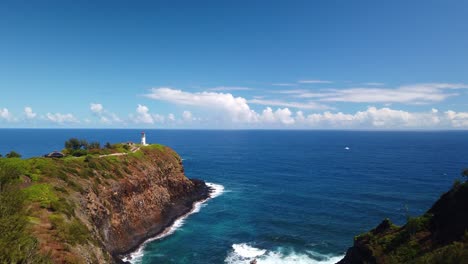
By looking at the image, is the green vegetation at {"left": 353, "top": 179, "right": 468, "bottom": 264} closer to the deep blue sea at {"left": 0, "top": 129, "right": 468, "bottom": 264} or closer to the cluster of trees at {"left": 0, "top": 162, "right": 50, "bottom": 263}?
the deep blue sea at {"left": 0, "top": 129, "right": 468, "bottom": 264}

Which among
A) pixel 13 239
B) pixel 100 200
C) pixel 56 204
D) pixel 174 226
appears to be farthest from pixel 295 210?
pixel 13 239

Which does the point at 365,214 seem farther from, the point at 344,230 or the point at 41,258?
the point at 41,258

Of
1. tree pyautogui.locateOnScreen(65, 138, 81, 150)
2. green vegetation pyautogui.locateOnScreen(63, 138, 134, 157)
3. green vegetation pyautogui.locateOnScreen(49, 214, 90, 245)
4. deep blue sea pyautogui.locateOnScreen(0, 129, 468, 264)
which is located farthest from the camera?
tree pyautogui.locateOnScreen(65, 138, 81, 150)

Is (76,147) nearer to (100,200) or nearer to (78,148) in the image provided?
(78,148)

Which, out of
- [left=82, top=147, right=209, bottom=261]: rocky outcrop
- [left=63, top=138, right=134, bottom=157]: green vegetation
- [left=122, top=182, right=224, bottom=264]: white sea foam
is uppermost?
[left=63, top=138, right=134, bottom=157]: green vegetation

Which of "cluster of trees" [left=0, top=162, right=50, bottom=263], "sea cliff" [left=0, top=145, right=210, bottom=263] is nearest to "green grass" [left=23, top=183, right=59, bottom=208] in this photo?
"sea cliff" [left=0, top=145, right=210, bottom=263]

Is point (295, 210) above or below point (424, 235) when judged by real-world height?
below
